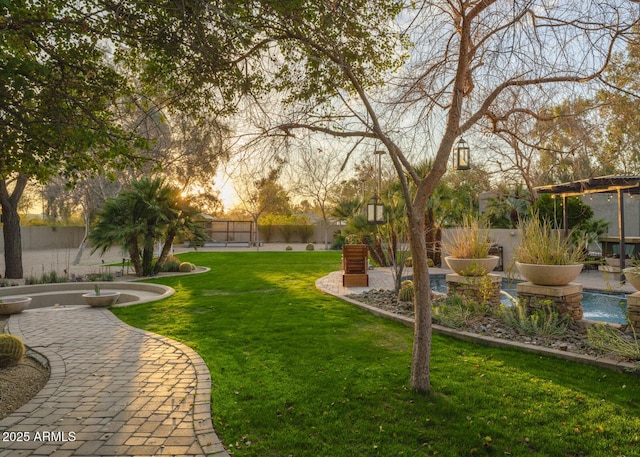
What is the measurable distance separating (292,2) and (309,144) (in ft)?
3.80

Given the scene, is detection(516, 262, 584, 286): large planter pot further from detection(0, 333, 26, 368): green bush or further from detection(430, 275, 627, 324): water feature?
detection(0, 333, 26, 368): green bush

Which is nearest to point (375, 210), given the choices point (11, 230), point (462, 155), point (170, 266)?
point (462, 155)

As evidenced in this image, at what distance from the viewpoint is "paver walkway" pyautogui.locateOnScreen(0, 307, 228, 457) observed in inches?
111

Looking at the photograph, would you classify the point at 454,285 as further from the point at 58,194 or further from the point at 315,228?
the point at 315,228

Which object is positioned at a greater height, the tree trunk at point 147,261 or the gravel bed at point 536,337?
the tree trunk at point 147,261

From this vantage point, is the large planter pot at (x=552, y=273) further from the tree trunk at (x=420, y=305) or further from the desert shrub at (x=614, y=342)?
the tree trunk at (x=420, y=305)

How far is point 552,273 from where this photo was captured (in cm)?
543

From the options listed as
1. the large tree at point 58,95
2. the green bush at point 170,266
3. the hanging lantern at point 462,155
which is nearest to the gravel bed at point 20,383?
the large tree at point 58,95

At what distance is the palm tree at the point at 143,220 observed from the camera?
12.1 metres

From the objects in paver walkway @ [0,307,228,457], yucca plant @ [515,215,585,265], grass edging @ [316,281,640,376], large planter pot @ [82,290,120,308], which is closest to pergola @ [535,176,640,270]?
yucca plant @ [515,215,585,265]

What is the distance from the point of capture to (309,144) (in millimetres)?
3764

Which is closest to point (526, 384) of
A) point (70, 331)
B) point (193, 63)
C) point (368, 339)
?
point (368, 339)

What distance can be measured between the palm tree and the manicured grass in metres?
7.05

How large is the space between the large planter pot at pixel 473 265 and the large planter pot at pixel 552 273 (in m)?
1.04
